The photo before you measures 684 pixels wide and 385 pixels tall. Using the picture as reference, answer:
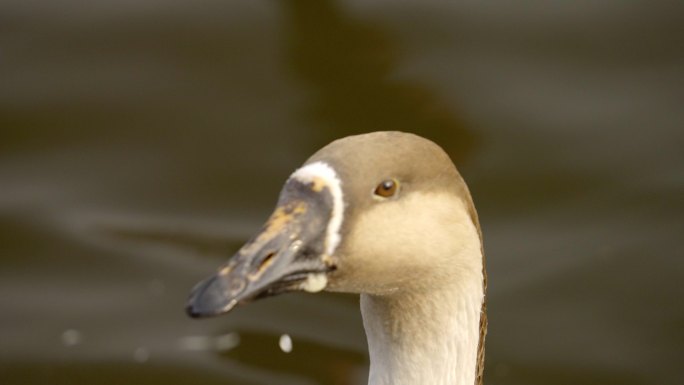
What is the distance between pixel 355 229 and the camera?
2.37 metres

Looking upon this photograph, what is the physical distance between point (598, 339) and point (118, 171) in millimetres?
2114

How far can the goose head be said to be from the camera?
7.50 ft

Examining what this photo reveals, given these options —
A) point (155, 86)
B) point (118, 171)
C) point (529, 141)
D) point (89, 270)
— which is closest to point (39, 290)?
point (89, 270)

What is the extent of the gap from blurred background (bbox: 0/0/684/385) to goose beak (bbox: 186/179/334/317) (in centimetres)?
201

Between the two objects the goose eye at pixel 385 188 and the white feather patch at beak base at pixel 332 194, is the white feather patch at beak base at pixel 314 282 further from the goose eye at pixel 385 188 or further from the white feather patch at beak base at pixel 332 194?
the goose eye at pixel 385 188

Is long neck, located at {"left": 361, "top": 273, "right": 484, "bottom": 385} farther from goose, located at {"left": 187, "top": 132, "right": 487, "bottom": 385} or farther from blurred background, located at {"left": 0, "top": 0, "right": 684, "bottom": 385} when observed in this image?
blurred background, located at {"left": 0, "top": 0, "right": 684, "bottom": 385}

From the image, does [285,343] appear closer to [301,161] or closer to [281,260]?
[301,161]

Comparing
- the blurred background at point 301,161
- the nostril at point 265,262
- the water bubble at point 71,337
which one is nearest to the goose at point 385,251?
the nostril at point 265,262

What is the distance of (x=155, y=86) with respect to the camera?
5348mm

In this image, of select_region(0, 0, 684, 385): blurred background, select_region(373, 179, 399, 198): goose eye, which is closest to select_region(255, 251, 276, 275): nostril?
select_region(373, 179, 399, 198): goose eye

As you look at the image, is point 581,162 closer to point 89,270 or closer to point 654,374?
point 654,374

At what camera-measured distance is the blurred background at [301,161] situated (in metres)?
4.45

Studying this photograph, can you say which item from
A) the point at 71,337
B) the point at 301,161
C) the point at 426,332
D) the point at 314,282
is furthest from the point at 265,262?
the point at 301,161

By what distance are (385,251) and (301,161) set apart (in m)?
2.63
